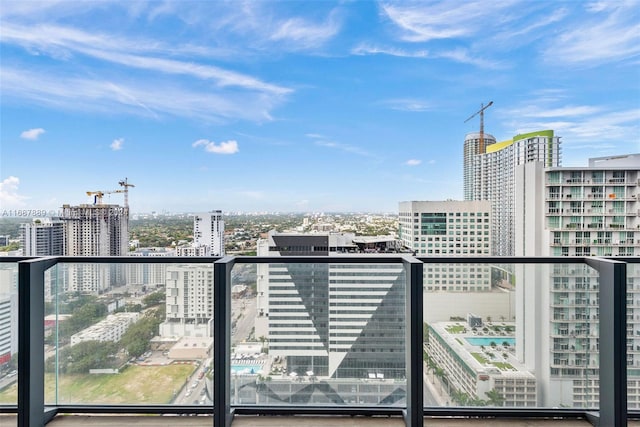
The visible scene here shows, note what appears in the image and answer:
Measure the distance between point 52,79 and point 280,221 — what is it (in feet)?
14.7

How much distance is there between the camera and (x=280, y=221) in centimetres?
337

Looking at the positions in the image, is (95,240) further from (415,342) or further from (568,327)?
(568,327)

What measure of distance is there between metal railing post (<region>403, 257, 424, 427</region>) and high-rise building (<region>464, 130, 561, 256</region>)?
1.73 meters

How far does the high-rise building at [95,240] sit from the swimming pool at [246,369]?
89 cm

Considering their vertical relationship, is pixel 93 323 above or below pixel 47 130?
below

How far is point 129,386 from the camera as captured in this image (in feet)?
6.59

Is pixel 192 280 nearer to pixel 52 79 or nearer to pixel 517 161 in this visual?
pixel 517 161

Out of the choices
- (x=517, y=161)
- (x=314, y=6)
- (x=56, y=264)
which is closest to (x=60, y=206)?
(x=56, y=264)

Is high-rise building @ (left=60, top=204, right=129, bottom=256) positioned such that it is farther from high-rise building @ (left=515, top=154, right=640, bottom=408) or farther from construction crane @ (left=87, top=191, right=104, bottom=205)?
high-rise building @ (left=515, top=154, right=640, bottom=408)

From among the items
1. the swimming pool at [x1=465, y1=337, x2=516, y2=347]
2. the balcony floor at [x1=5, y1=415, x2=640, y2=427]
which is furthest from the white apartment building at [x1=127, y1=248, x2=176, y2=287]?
the swimming pool at [x1=465, y1=337, x2=516, y2=347]

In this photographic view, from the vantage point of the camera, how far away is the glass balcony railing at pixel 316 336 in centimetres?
192

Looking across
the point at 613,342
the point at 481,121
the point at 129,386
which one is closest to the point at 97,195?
the point at 129,386

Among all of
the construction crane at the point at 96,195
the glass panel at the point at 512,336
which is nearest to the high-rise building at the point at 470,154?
the glass panel at the point at 512,336

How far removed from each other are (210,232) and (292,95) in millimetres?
4198
